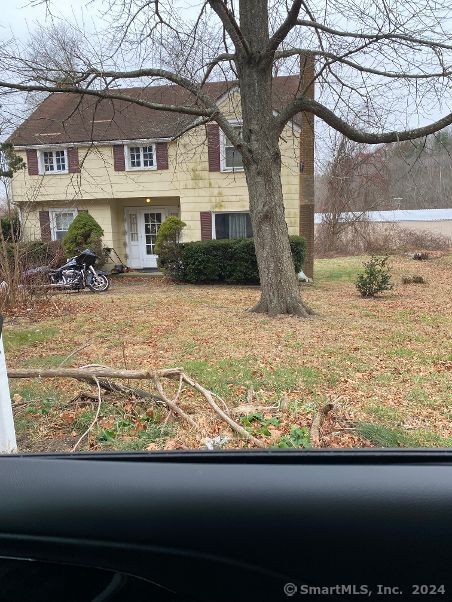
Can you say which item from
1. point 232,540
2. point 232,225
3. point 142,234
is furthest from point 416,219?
point 232,540

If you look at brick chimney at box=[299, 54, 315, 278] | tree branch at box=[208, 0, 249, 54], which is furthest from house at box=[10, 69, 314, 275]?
tree branch at box=[208, 0, 249, 54]

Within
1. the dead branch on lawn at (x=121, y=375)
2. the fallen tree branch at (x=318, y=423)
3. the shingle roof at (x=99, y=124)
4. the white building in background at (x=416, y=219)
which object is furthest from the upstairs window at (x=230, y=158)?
the white building in background at (x=416, y=219)

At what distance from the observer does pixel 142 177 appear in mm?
18391

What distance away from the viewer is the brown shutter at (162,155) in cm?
1800

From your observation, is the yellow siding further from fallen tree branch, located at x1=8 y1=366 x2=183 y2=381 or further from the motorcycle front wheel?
fallen tree branch, located at x1=8 y1=366 x2=183 y2=381

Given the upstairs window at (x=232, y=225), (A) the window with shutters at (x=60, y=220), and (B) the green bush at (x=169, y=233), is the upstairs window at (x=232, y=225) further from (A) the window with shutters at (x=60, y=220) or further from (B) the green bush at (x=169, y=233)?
(A) the window with shutters at (x=60, y=220)

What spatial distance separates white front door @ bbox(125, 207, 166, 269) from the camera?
20031 mm

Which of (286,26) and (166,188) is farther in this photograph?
(166,188)

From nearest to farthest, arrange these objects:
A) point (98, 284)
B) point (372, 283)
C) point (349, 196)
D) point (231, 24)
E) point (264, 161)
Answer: point (231, 24)
point (264, 161)
point (372, 283)
point (98, 284)
point (349, 196)

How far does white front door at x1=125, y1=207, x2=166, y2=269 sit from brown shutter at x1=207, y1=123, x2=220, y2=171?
356 cm

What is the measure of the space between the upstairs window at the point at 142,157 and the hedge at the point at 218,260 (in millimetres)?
4279

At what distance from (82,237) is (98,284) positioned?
12.9 ft

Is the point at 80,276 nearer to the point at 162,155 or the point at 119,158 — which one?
the point at 119,158

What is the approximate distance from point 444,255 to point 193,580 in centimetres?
2838
